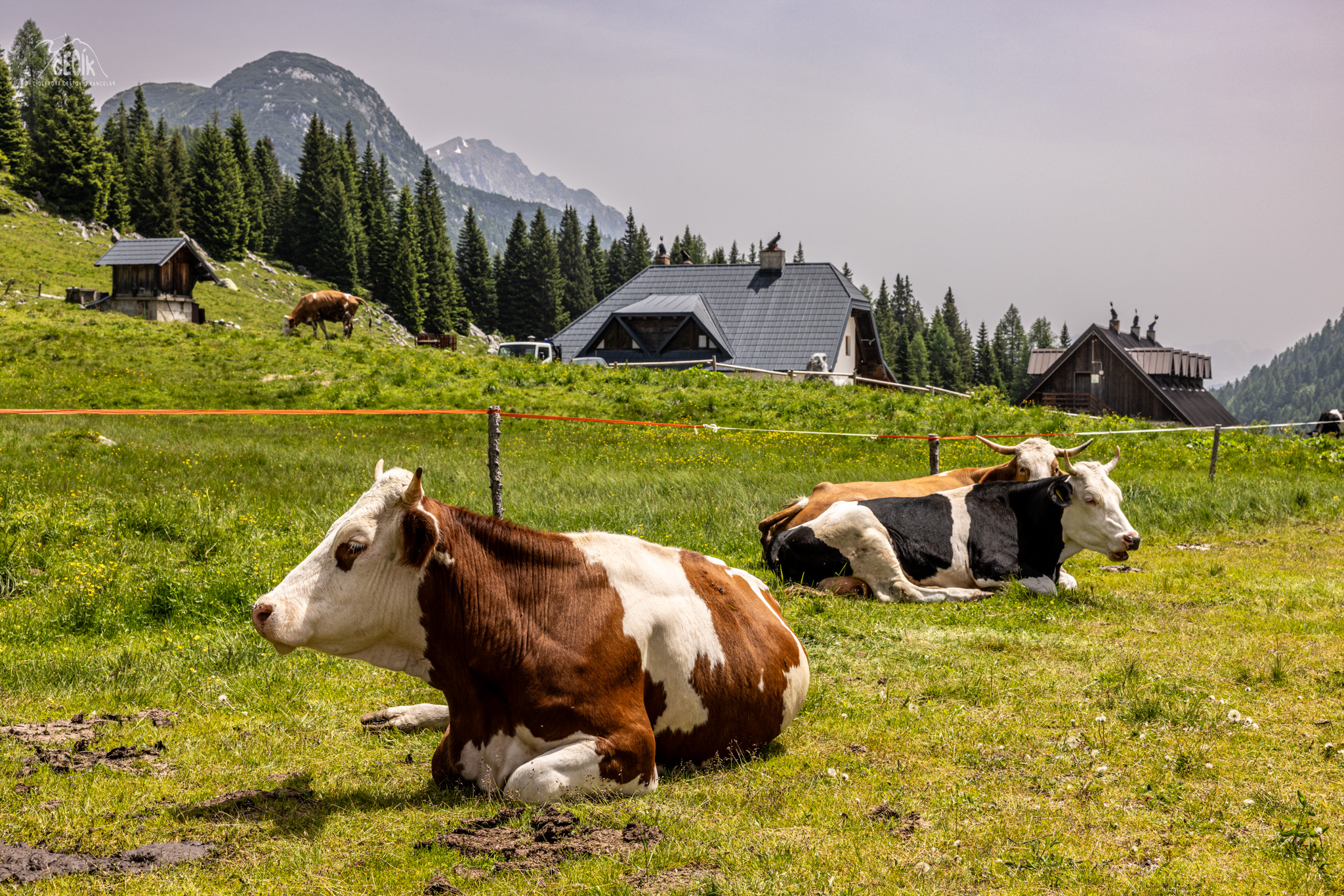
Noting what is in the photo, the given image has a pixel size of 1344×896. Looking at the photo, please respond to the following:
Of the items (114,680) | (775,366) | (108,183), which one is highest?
(108,183)

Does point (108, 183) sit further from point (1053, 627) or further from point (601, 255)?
point (1053, 627)

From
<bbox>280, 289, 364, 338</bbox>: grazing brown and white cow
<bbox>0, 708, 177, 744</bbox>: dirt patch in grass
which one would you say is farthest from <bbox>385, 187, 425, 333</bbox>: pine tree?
<bbox>0, 708, 177, 744</bbox>: dirt patch in grass

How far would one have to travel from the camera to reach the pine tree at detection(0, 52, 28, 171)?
79.6m

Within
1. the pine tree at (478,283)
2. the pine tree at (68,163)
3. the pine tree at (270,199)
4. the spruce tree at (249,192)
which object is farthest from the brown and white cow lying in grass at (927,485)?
the pine tree at (270,199)

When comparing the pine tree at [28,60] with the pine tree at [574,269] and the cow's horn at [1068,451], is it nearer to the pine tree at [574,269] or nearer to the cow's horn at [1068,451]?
the pine tree at [574,269]

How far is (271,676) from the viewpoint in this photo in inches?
271

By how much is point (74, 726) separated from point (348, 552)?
2.49 m

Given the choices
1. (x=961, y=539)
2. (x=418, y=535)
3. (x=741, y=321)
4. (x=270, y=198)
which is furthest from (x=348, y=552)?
(x=270, y=198)

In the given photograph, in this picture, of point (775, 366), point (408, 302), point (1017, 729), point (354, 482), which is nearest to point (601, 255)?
point (408, 302)

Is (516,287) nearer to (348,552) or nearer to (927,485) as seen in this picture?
(927,485)

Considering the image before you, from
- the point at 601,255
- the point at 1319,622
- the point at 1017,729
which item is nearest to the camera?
the point at 1017,729

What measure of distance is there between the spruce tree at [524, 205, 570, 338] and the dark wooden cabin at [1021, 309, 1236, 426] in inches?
1967

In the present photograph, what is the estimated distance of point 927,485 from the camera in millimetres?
11930

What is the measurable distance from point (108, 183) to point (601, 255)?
2185 inches
